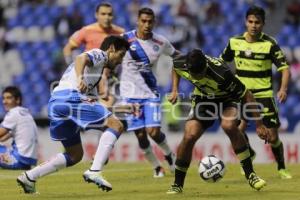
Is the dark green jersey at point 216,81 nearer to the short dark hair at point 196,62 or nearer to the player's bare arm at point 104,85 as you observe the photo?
the short dark hair at point 196,62

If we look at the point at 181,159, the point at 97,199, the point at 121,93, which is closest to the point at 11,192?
the point at 97,199

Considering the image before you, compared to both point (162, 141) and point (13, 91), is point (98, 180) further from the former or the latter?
point (13, 91)

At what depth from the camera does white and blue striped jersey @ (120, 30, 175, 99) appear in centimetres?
1335

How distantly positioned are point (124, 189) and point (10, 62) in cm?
1469

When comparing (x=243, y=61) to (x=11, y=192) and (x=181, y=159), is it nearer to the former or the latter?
(x=181, y=159)

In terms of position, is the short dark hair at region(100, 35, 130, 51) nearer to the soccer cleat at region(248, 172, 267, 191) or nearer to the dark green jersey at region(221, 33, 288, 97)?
the soccer cleat at region(248, 172, 267, 191)

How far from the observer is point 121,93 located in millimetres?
13695

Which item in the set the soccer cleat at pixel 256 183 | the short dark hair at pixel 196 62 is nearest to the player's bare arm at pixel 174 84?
the short dark hair at pixel 196 62

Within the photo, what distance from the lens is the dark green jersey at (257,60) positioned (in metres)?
→ 12.5

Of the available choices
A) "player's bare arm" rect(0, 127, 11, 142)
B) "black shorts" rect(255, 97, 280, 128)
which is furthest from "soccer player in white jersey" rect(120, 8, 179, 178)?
"player's bare arm" rect(0, 127, 11, 142)

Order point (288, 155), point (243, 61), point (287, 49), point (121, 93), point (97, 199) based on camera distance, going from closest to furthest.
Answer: point (97, 199) < point (243, 61) < point (121, 93) < point (288, 155) < point (287, 49)

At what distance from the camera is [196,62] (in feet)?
32.0

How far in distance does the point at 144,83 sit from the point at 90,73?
3.42 meters

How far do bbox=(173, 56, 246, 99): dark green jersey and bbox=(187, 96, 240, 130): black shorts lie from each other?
14 cm
